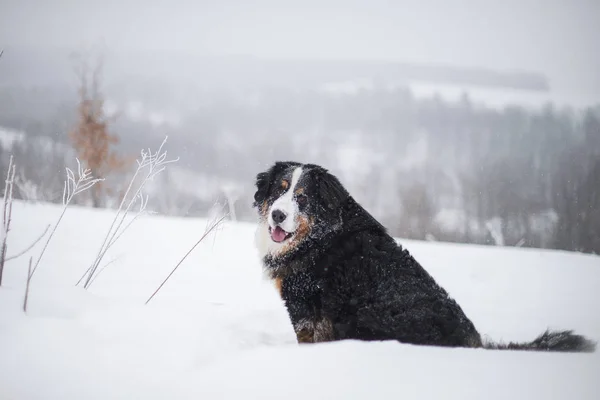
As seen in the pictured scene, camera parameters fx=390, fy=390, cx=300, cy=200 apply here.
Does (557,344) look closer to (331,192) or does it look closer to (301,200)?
(331,192)

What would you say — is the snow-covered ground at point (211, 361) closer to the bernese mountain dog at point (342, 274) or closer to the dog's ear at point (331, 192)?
the bernese mountain dog at point (342, 274)

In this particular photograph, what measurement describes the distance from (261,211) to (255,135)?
47.0ft

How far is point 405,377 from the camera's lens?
5.40 feet

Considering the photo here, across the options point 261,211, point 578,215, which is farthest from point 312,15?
point 578,215

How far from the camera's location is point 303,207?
3.10 m

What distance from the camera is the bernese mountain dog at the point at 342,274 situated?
7.88 feet

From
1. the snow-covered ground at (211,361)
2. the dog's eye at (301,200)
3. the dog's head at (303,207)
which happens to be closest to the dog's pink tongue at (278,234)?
the dog's head at (303,207)

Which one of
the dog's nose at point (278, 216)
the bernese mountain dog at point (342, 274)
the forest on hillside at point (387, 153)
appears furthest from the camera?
the forest on hillside at point (387, 153)

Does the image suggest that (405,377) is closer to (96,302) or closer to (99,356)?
(99,356)

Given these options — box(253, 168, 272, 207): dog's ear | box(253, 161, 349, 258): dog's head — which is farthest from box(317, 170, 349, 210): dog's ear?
box(253, 168, 272, 207): dog's ear

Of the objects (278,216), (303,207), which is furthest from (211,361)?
(303,207)

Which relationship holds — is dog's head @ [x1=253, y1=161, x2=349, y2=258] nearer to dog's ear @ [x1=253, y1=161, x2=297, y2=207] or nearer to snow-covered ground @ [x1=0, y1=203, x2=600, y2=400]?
dog's ear @ [x1=253, y1=161, x2=297, y2=207]

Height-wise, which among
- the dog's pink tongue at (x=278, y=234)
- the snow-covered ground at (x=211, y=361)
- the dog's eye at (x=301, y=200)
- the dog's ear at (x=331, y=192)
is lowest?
the snow-covered ground at (x=211, y=361)

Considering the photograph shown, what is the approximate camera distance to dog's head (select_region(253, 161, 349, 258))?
3039mm
